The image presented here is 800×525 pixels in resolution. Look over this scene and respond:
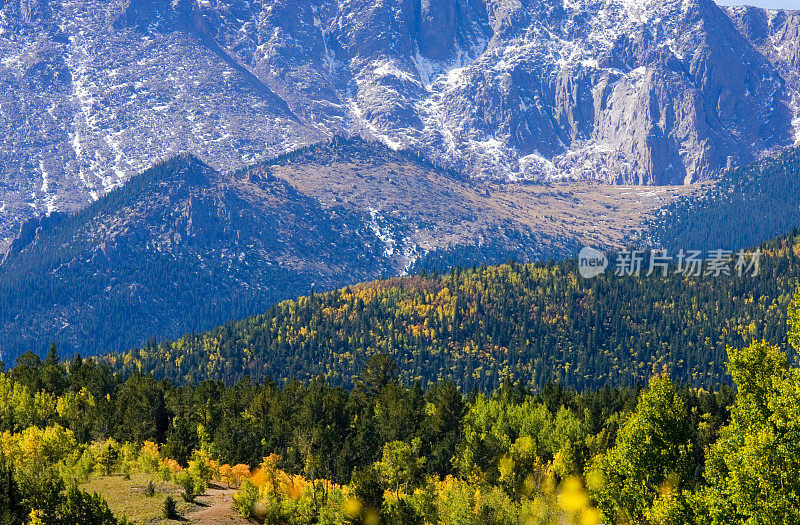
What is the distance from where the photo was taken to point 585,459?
483 ft

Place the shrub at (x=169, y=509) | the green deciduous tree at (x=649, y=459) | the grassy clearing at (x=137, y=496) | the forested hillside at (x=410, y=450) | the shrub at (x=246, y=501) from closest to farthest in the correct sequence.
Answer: the forested hillside at (x=410, y=450), the green deciduous tree at (x=649, y=459), the shrub at (x=169, y=509), the grassy clearing at (x=137, y=496), the shrub at (x=246, y=501)

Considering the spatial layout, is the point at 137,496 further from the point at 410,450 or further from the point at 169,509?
the point at 410,450

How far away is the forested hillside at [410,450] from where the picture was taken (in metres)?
74.8

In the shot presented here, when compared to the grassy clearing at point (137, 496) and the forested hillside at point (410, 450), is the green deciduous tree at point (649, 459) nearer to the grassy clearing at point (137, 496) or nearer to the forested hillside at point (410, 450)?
the forested hillside at point (410, 450)

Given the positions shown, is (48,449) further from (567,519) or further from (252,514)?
(567,519)

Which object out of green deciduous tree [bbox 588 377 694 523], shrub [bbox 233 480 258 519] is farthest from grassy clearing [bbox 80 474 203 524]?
green deciduous tree [bbox 588 377 694 523]

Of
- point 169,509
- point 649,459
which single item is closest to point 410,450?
point 169,509

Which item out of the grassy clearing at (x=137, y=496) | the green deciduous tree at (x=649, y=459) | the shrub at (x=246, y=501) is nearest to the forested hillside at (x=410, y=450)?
the green deciduous tree at (x=649, y=459)

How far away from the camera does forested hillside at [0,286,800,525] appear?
74750 millimetres

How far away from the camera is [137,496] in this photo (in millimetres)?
114125

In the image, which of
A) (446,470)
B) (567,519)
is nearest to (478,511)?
(567,519)

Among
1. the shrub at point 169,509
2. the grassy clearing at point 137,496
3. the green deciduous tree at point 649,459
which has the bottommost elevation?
the grassy clearing at point 137,496

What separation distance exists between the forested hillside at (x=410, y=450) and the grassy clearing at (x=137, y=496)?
3.66 feet

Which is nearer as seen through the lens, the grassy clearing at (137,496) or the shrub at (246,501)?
the grassy clearing at (137,496)
